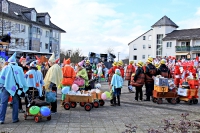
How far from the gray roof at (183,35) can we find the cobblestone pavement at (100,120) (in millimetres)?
45267

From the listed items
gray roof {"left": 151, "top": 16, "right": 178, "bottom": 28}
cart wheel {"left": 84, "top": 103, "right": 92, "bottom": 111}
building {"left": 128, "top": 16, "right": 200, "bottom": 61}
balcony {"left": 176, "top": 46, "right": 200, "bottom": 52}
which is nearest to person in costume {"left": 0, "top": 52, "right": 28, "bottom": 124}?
cart wheel {"left": 84, "top": 103, "right": 92, "bottom": 111}

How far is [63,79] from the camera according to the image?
9.90 m

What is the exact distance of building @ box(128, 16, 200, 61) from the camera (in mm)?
53156

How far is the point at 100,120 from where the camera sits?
7.75 m

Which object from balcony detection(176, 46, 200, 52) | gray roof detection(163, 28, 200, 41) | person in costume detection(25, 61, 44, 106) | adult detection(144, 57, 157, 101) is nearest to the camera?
person in costume detection(25, 61, 44, 106)

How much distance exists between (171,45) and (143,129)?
5285 centimetres

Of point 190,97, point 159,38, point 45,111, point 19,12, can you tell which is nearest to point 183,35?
point 159,38

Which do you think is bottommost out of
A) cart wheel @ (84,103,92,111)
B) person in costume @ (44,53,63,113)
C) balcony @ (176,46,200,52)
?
cart wheel @ (84,103,92,111)

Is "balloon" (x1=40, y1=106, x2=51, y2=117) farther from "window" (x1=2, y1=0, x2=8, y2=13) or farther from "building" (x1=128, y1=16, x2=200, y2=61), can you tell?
"building" (x1=128, y1=16, x2=200, y2=61)

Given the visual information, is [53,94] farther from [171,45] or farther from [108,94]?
[171,45]

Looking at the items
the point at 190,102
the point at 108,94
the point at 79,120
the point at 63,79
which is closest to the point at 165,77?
the point at 190,102

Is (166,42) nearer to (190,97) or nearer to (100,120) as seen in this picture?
(190,97)

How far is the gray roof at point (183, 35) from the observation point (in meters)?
52.5

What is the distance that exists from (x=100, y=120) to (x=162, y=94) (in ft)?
14.9
